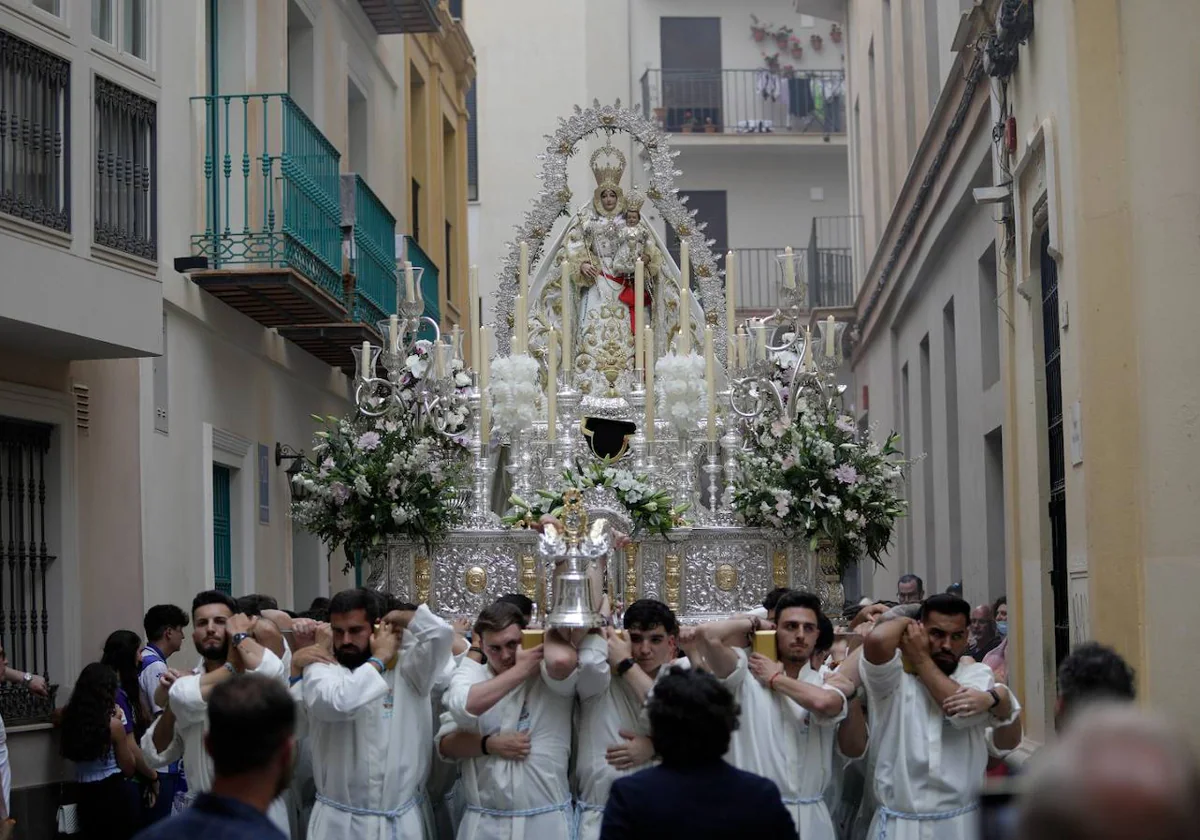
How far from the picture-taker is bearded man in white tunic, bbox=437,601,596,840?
6812mm

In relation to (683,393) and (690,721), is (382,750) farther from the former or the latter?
(683,393)

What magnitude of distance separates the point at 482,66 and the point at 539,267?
15934 millimetres

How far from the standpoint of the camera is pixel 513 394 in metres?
10.7

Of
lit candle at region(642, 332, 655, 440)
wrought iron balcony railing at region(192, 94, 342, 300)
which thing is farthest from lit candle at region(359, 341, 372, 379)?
wrought iron balcony railing at region(192, 94, 342, 300)

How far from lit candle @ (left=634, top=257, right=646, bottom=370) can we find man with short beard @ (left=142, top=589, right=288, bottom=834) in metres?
4.43

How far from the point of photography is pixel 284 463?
15641mm

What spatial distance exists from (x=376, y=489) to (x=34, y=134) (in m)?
2.83

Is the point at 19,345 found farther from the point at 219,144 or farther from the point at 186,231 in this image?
the point at 219,144

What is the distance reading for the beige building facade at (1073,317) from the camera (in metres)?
8.87

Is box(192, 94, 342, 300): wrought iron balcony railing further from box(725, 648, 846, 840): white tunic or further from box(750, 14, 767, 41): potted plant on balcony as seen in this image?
box(750, 14, 767, 41): potted plant on balcony

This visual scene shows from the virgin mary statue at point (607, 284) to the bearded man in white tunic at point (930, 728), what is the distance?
5.41 metres

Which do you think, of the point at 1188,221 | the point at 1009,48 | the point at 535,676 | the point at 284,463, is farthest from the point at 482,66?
the point at 535,676

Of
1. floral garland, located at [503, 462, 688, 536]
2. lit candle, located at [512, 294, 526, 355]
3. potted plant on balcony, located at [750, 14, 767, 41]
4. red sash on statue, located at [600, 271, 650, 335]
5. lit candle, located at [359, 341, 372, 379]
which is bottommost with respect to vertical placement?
floral garland, located at [503, 462, 688, 536]

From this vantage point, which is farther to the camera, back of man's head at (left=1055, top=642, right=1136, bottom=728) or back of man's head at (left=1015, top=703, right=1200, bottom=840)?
back of man's head at (left=1055, top=642, right=1136, bottom=728)
